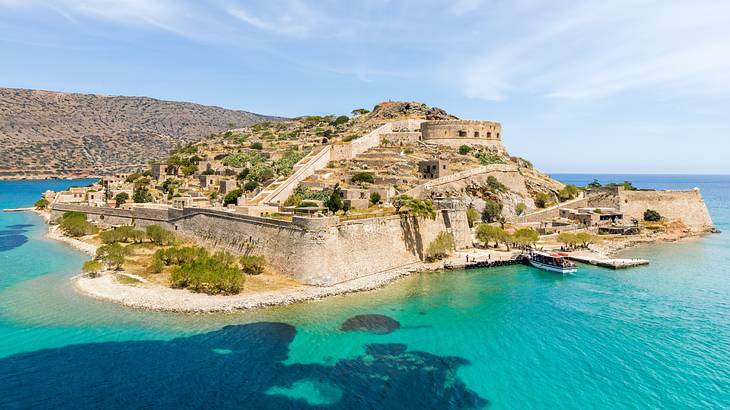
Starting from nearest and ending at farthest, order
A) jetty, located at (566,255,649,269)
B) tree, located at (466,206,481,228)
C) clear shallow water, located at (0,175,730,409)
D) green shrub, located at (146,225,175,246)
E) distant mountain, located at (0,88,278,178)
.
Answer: clear shallow water, located at (0,175,730,409), jetty, located at (566,255,649,269), green shrub, located at (146,225,175,246), tree, located at (466,206,481,228), distant mountain, located at (0,88,278,178)

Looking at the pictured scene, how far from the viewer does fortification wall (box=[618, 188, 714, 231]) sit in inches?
2007

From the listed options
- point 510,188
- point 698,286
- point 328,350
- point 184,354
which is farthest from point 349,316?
point 510,188

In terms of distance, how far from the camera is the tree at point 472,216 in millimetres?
42312

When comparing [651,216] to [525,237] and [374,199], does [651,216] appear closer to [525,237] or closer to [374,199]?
[525,237]

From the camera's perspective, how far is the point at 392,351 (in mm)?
19234

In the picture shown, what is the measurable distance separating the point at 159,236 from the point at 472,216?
27643mm

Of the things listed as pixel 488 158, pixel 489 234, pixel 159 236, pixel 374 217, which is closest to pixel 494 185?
pixel 488 158

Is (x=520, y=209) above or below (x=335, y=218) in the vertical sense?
above

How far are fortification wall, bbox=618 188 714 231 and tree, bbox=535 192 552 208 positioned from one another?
303 inches

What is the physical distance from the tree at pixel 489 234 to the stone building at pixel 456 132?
71.8 ft

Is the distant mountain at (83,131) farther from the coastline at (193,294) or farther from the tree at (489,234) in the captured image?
the coastline at (193,294)

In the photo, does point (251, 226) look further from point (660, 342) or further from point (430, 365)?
point (660, 342)

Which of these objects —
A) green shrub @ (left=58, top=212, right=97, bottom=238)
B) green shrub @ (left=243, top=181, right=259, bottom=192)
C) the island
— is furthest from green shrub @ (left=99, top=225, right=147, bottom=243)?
green shrub @ (left=243, top=181, right=259, bottom=192)

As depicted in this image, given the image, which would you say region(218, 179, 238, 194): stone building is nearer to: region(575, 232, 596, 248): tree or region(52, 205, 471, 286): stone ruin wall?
region(52, 205, 471, 286): stone ruin wall
